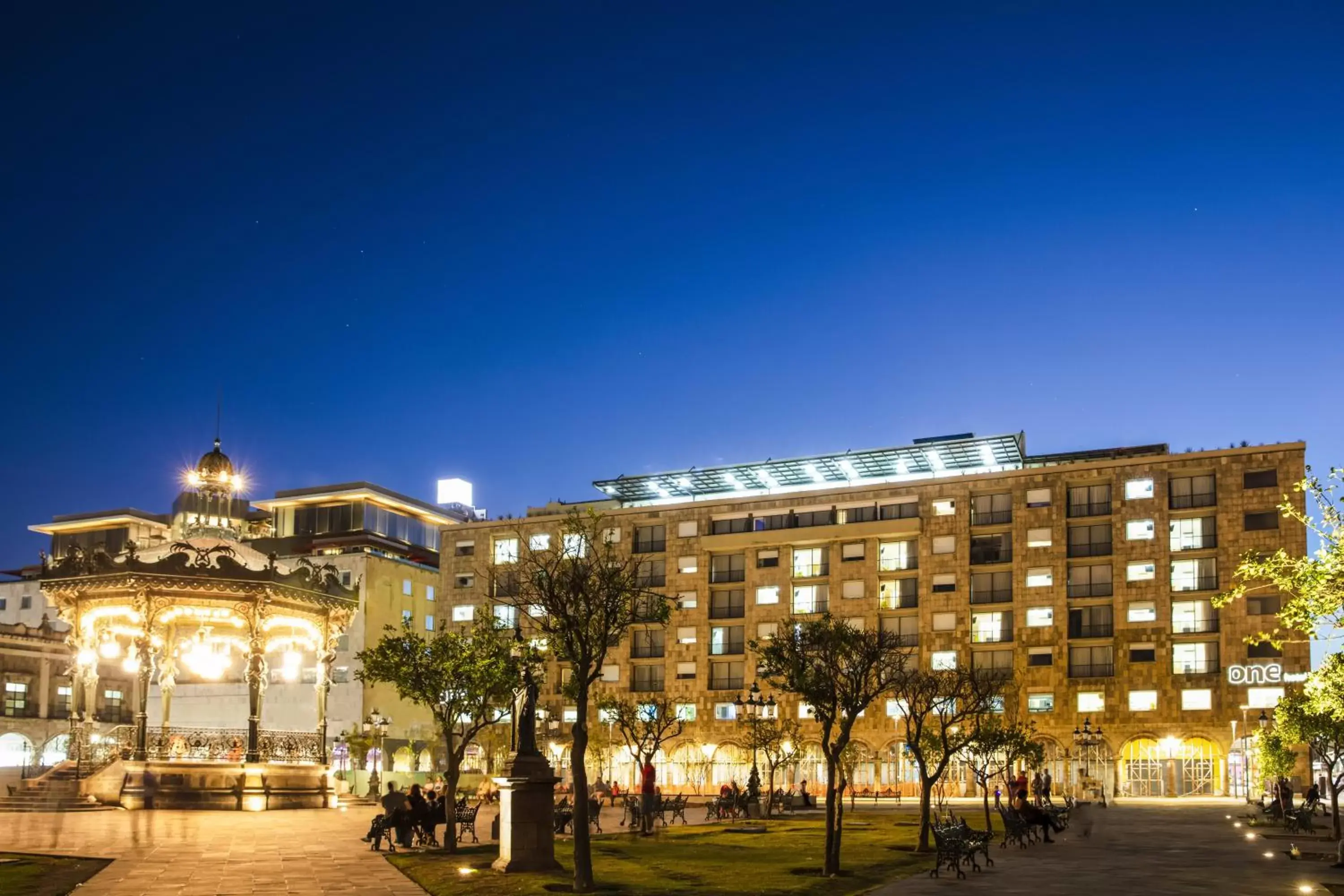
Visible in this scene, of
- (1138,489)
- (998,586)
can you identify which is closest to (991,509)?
(998,586)

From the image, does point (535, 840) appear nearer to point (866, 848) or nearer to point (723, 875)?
point (723, 875)

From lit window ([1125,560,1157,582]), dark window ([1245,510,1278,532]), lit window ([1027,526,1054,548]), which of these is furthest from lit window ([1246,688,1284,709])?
lit window ([1027,526,1054,548])

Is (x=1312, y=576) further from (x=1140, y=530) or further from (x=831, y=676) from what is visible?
(x=1140, y=530)

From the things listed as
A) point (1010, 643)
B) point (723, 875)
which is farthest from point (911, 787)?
point (723, 875)

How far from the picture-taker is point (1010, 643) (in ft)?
258

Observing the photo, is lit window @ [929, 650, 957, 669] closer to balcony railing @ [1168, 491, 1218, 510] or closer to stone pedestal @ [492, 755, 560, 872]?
balcony railing @ [1168, 491, 1218, 510]

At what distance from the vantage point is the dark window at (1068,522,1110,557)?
7844cm

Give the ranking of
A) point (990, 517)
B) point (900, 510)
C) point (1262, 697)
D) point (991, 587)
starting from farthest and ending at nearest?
point (900, 510), point (990, 517), point (991, 587), point (1262, 697)

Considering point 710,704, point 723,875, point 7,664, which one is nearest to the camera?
point 723,875

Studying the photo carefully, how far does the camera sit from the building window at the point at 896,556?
271ft

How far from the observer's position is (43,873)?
20781 millimetres

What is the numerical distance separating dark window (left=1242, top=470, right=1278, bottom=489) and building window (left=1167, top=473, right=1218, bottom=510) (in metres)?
1.69

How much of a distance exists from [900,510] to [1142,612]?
51.3 ft

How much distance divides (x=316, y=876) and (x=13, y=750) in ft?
205
